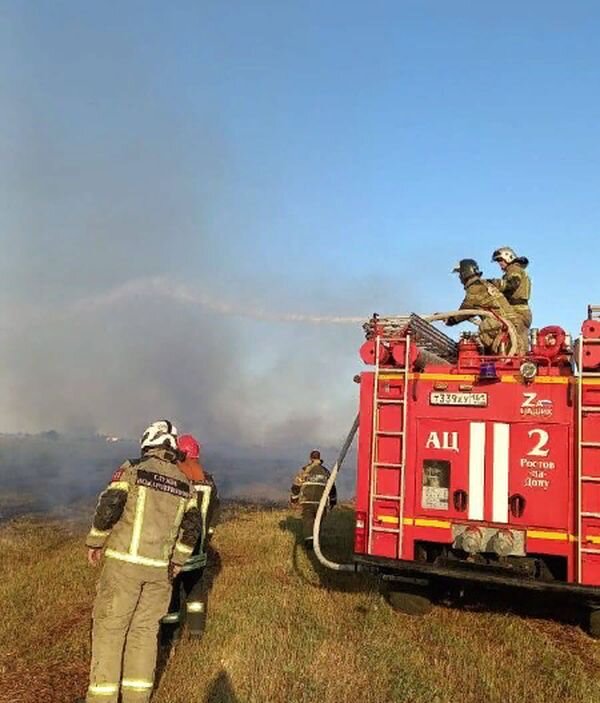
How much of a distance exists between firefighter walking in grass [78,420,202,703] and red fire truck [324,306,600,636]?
2.82 meters

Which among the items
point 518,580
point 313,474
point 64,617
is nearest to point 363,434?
point 518,580

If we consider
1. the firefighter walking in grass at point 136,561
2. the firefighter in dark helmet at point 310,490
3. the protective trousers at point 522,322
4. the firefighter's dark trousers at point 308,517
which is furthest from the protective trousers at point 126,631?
the firefighter's dark trousers at point 308,517

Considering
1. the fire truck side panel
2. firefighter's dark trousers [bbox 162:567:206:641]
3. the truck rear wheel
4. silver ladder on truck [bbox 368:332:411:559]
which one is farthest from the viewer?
the truck rear wheel

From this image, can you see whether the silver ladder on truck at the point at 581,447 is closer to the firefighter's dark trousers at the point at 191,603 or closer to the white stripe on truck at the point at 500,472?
the white stripe on truck at the point at 500,472

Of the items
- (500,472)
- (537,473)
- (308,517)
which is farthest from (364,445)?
(308,517)

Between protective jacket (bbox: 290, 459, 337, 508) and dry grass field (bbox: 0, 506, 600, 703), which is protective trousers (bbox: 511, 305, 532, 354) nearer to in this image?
dry grass field (bbox: 0, 506, 600, 703)

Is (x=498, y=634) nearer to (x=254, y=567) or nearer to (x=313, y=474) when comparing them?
(x=254, y=567)

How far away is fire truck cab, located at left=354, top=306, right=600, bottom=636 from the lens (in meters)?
6.48

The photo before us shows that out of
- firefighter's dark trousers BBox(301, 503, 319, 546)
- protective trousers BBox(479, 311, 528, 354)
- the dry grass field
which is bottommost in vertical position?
the dry grass field

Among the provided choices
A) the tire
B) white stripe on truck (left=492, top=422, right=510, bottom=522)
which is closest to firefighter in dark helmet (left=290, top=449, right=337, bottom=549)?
white stripe on truck (left=492, top=422, right=510, bottom=522)

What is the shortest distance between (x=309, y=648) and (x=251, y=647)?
Result: 52cm

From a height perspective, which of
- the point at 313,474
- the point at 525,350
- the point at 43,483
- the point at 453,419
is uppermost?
the point at 525,350

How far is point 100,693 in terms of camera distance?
4512mm

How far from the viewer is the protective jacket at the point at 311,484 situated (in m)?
11.7
